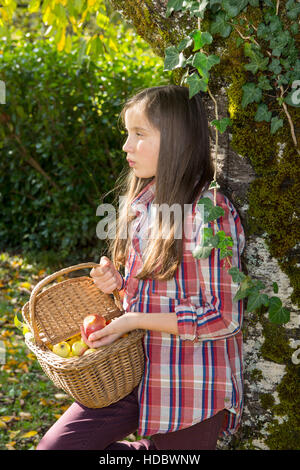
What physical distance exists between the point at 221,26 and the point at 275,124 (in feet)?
1.30

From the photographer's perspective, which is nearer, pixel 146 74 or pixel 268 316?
pixel 268 316

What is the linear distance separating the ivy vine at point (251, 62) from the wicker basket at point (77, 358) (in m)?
0.46

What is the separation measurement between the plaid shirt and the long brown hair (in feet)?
0.18

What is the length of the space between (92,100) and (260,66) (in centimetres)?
354

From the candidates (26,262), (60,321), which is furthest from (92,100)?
(60,321)

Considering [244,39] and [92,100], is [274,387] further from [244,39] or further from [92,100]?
[92,100]

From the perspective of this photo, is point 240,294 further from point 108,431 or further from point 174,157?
point 108,431

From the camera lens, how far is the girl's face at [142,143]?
2.09 m

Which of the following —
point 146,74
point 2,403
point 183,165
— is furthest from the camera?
point 146,74

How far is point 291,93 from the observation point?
6.38ft

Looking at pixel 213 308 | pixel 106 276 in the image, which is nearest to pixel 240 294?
pixel 213 308

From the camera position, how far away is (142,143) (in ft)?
6.86

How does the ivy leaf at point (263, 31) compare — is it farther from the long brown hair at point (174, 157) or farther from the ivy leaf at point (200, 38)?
the long brown hair at point (174, 157)

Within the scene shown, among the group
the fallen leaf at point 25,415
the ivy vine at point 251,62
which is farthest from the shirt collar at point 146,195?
the fallen leaf at point 25,415
